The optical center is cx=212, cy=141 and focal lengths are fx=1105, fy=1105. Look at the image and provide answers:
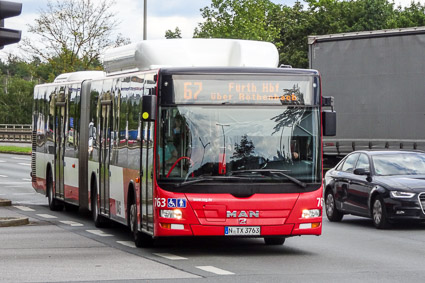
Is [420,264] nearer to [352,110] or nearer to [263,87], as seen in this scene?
[263,87]

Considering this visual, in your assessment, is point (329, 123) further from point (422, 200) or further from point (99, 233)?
point (99, 233)

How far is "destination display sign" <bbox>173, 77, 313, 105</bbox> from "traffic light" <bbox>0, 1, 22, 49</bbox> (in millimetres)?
2167

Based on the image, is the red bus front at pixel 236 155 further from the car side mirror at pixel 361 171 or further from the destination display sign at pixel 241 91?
the car side mirror at pixel 361 171

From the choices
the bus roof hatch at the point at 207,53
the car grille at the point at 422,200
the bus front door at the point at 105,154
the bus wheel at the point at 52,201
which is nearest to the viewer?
the bus roof hatch at the point at 207,53

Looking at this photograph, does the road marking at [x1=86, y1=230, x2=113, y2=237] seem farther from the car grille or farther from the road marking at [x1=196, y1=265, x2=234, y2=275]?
the car grille

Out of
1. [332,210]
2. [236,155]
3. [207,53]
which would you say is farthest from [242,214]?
[332,210]

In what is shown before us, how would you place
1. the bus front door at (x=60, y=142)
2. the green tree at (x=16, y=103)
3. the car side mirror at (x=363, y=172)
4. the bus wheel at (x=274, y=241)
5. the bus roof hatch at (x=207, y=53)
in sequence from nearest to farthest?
the bus roof hatch at (x=207, y=53)
the bus wheel at (x=274, y=241)
the car side mirror at (x=363, y=172)
the bus front door at (x=60, y=142)
the green tree at (x=16, y=103)

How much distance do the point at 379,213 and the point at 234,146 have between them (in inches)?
227

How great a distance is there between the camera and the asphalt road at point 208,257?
12.0 metres

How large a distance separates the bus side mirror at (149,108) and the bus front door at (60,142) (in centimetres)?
853

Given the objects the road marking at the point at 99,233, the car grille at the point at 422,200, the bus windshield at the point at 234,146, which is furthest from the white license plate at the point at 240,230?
the car grille at the point at 422,200

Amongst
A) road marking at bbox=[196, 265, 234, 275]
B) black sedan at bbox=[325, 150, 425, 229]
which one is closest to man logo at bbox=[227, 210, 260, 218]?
road marking at bbox=[196, 265, 234, 275]

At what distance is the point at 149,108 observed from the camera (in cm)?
1422

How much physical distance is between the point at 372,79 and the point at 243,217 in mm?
17236
